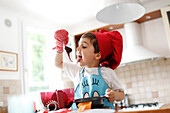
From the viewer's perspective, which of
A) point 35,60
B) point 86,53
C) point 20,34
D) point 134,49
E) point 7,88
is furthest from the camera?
point 35,60

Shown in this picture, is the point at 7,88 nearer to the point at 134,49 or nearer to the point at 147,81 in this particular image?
the point at 134,49

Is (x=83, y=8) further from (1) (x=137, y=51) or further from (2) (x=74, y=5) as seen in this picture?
(1) (x=137, y=51)

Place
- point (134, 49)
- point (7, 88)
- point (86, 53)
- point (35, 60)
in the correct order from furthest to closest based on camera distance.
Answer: point (35, 60), point (134, 49), point (7, 88), point (86, 53)

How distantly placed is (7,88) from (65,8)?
1413mm

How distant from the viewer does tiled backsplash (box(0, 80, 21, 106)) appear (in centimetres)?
226

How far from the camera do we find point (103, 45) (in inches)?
29.1

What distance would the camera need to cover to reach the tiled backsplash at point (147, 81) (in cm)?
290

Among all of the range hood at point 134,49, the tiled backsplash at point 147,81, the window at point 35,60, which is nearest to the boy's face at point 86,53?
the range hood at point 134,49

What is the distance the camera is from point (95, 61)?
2.60ft

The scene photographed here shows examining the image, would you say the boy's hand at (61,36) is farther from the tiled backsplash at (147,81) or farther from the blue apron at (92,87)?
the tiled backsplash at (147,81)

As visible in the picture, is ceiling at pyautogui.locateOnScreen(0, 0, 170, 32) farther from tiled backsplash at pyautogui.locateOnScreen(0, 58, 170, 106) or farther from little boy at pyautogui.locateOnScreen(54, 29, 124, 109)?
little boy at pyautogui.locateOnScreen(54, 29, 124, 109)

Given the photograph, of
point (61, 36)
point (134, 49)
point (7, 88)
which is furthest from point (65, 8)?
point (61, 36)

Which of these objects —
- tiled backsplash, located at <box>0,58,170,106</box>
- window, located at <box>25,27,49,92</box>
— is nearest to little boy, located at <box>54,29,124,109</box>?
tiled backsplash, located at <box>0,58,170,106</box>

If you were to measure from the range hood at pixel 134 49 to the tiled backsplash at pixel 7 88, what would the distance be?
5.24 feet
